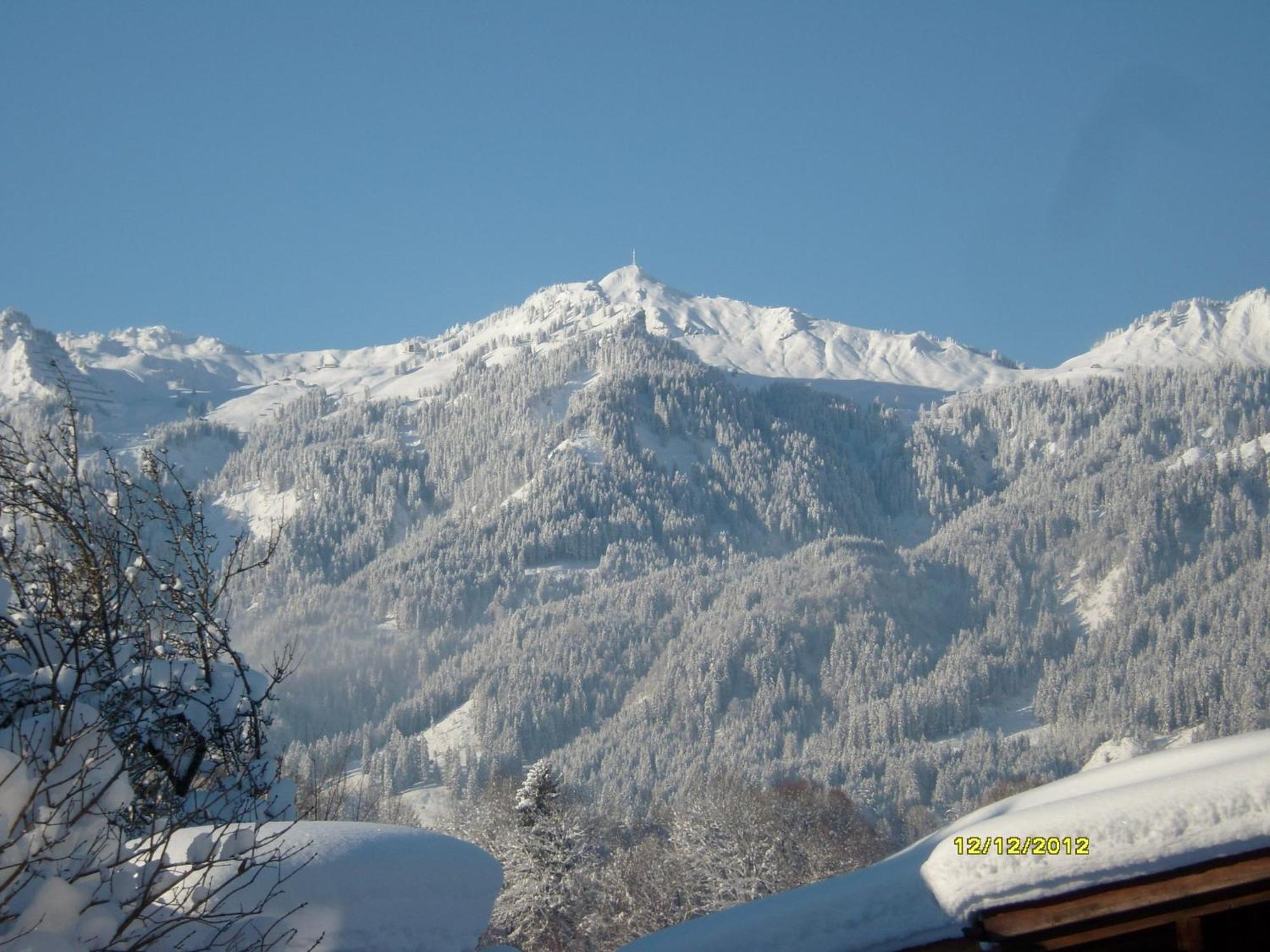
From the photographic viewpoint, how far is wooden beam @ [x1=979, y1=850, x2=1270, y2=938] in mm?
6020

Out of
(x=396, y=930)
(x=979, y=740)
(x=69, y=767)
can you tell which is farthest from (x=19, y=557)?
(x=979, y=740)

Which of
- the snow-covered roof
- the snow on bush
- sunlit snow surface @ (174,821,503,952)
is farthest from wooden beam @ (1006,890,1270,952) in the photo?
the snow on bush

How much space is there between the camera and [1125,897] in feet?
19.8

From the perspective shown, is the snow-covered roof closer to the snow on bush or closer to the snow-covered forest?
the snow on bush

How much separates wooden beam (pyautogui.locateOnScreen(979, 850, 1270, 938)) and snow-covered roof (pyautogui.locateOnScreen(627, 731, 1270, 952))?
→ 13 cm

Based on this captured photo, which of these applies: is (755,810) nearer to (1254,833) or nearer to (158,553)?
(158,553)

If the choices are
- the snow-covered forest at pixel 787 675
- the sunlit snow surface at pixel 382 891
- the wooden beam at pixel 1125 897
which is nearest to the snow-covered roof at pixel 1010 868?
the wooden beam at pixel 1125 897

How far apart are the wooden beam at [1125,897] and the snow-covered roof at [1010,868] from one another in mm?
133

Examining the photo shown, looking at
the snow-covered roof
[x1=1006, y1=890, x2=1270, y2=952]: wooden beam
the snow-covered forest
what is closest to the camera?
the snow-covered roof

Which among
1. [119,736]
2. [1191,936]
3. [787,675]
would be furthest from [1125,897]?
[787,675]

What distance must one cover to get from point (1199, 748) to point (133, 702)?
6.97 m

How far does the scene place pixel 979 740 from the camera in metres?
108

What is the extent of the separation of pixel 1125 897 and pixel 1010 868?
72cm

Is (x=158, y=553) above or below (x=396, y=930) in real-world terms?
above
